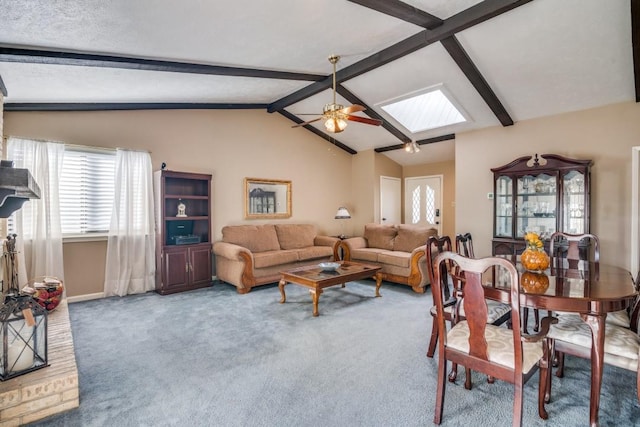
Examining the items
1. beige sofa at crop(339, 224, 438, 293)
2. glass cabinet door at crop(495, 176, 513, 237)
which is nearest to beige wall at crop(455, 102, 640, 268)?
glass cabinet door at crop(495, 176, 513, 237)

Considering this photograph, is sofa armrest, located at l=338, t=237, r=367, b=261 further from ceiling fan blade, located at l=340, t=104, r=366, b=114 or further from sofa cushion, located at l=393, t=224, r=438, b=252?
ceiling fan blade, located at l=340, t=104, r=366, b=114

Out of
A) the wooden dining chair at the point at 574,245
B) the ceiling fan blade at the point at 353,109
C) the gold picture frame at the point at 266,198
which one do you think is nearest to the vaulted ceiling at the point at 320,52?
the ceiling fan blade at the point at 353,109

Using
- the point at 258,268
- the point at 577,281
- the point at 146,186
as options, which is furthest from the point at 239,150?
the point at 577,281

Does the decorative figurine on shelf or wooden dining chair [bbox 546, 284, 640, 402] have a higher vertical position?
the decorative figurine on shelf

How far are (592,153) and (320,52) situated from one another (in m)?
3.92

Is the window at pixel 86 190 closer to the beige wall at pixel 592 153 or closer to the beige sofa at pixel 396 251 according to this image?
the beige sofa at pixel 396 251

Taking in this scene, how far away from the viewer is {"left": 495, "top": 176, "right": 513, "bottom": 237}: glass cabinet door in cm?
488

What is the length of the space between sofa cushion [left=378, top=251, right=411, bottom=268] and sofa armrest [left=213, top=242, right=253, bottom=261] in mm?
2136

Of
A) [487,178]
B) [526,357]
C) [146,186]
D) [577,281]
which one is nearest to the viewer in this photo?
[526,357]

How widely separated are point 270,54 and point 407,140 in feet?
12.0

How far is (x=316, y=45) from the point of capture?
3.63m

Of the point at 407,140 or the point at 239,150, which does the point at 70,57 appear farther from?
→ the point at 407,140

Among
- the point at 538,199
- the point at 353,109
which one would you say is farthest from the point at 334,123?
the point at 538,199

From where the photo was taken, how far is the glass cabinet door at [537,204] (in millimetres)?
4492
